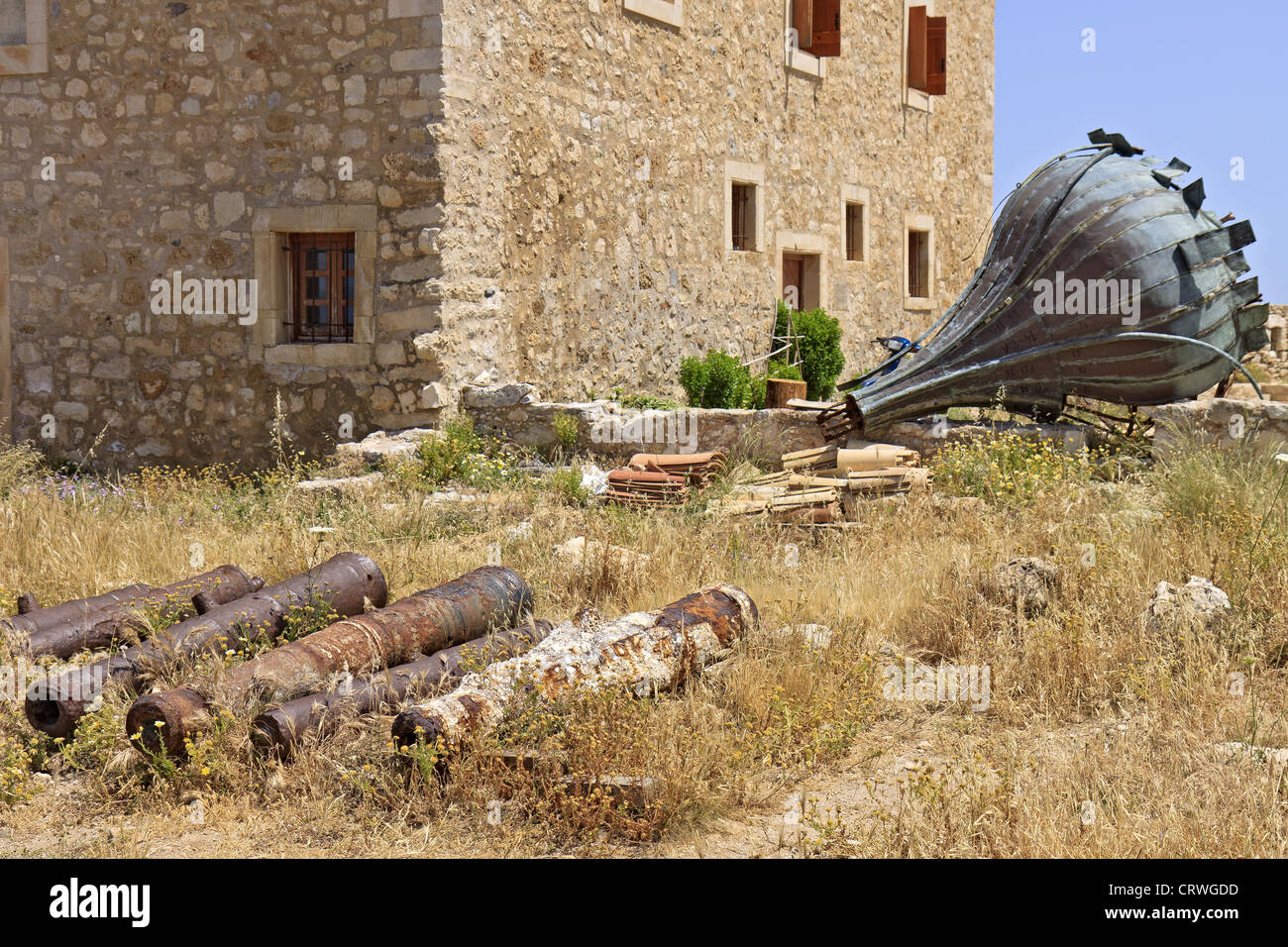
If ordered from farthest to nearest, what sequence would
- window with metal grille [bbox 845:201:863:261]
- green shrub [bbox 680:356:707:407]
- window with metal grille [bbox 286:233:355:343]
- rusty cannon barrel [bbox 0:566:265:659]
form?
window with metal grille [bbox 845:201:863:261], green shrub [bbox 680:356:707:407], window with metal grille [bbox 286:233:355:343], rusty cannon barrel [bbox 0:566:265:659]

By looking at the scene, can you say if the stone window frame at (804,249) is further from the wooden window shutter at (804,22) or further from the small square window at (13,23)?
the small square window at (13,23)

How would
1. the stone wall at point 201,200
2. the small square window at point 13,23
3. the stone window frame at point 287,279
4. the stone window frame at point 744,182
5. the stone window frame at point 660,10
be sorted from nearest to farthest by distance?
the stone wall at point 201,200, the stone window frame at point 287,279, the small square window at point 13,23, the stone window frame at point 660,10, the stone window frame at point 744,182

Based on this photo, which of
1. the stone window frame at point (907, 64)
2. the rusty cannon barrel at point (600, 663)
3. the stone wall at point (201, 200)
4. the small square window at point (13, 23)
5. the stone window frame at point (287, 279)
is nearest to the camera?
the rusty cannon barrel at point (600, 663)

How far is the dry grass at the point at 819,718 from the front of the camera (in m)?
3.87

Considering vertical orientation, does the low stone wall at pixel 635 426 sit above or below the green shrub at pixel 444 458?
above

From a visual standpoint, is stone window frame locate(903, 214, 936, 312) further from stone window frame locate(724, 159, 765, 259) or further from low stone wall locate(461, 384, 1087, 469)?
low stone wall locate(461, 384, 1087, 469)

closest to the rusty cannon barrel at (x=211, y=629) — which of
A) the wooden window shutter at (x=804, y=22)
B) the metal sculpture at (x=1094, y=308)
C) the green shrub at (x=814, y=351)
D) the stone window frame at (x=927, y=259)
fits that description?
the metal sculpture at (x=1094, y=308)

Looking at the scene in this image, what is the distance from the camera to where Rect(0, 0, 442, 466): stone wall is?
9.80 m

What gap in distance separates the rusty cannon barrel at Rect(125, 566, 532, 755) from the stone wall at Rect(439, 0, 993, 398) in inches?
178

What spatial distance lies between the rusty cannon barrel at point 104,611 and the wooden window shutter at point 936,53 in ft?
47.3

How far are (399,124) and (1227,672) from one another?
7448 millimetres

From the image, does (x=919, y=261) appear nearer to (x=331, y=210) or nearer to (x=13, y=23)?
(x=331, y=210)


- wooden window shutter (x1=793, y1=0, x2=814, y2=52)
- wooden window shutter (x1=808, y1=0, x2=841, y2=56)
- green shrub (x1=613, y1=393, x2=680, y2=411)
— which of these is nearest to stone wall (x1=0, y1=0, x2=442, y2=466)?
green shrub (x1=613, y1=393, x2=680, y2=411)

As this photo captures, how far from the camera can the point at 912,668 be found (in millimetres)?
5402
